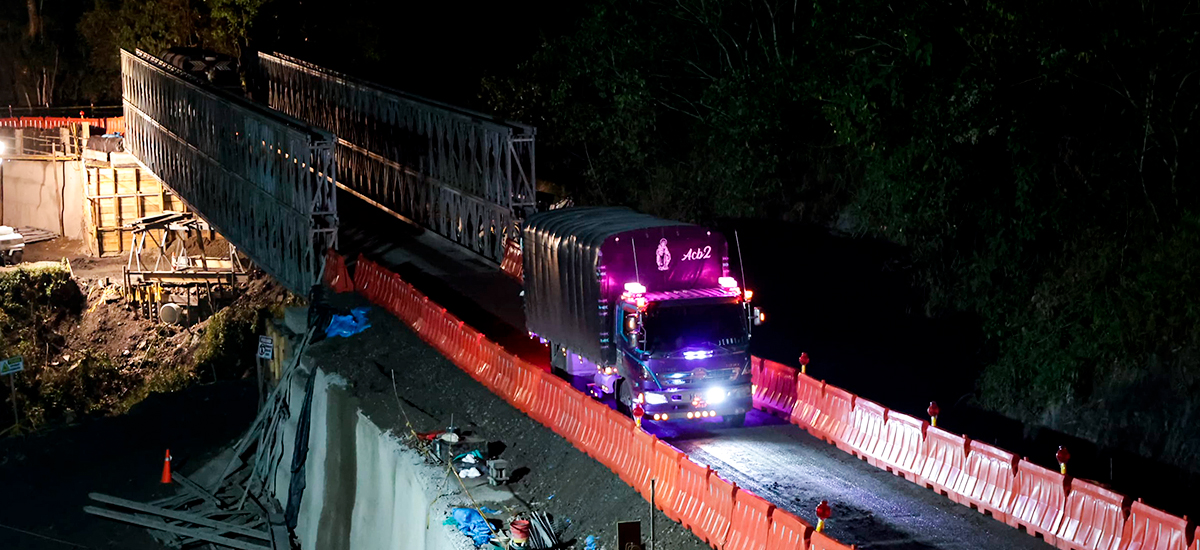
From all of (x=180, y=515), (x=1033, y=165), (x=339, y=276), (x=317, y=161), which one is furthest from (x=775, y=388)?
(x=317, y=161)

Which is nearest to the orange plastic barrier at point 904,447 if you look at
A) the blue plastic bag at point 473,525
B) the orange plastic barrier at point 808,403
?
the orange plastic barrier at point 808,403

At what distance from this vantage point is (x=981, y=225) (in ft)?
102

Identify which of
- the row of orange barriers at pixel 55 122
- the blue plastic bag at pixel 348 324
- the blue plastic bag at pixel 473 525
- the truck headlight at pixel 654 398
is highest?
the truck headlight at pixel 654 398

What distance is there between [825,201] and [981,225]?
28.2 feet

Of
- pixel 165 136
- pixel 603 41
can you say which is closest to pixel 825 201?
pixel 603 41

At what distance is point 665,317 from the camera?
22.3 meters

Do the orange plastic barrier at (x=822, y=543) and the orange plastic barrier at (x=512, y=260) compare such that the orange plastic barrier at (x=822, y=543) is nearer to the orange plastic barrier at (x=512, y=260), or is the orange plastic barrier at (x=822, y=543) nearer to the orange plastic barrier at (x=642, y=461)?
the orange plastic barrier at (x=642, y=461)

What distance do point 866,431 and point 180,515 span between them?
17200mm

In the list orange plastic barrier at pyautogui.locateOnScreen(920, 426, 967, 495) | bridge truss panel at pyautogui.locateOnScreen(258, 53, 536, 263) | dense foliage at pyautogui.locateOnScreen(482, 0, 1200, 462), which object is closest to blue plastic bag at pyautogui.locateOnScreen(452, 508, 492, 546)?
orange plastic barrier at pyautogui.locateOnScreen(920, 426, 967, 495)

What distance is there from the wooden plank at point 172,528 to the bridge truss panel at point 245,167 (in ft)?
27.7

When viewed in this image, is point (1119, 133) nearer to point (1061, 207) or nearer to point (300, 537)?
point (1061, 207)

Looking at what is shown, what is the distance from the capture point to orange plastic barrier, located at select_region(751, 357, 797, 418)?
2455 centimetres

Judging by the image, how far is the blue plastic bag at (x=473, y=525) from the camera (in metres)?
19.9

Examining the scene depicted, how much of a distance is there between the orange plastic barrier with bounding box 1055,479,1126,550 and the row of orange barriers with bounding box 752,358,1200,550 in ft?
0.04
